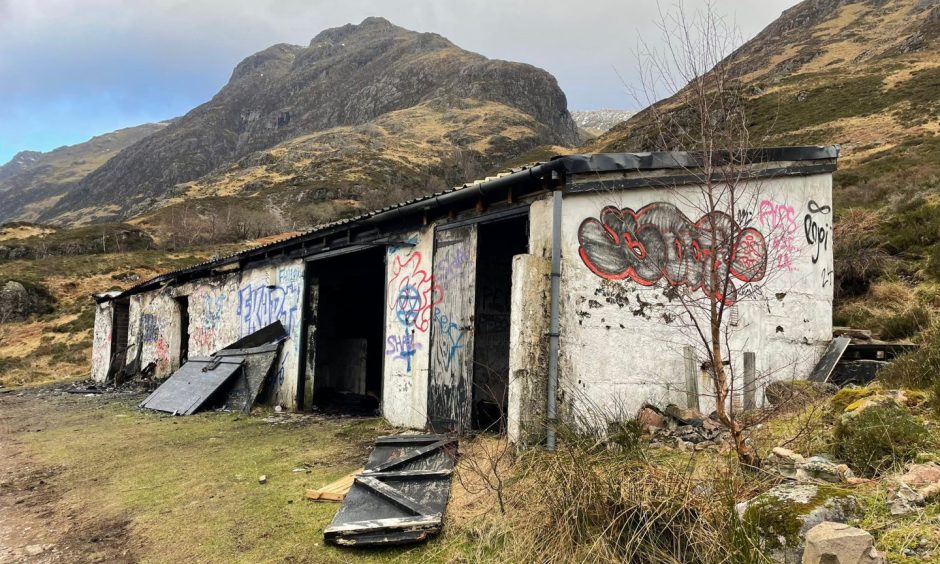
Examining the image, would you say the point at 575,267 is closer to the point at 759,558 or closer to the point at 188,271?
the point at 759,558

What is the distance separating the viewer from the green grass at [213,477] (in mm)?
4078

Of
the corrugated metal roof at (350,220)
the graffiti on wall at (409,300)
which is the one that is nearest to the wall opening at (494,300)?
the corrugated metal roof at (350,220)

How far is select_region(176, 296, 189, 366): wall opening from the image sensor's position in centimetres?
1578

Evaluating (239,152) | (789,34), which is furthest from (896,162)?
(239,152)

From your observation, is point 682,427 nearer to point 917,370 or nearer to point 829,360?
Result: point 917,370

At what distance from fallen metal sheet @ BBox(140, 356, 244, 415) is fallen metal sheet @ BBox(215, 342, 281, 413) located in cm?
20

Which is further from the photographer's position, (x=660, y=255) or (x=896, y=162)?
(x=896, y=162)

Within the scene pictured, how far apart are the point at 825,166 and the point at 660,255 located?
3.85 metres

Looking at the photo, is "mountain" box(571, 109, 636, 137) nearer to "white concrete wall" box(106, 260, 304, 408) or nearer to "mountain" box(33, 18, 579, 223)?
"mountain" box(33, 18, 579, 223)

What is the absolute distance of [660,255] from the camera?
646 centimetres

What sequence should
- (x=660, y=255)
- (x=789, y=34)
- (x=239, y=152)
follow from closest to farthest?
(x=660, y=255) < (x=789, y=34) < (x=239, y=152)

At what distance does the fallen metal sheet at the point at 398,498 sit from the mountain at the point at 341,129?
46747 millimetres

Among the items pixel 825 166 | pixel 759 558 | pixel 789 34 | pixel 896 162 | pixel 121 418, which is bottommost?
pixel 121 418

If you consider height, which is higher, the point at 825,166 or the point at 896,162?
the point at 896,162
